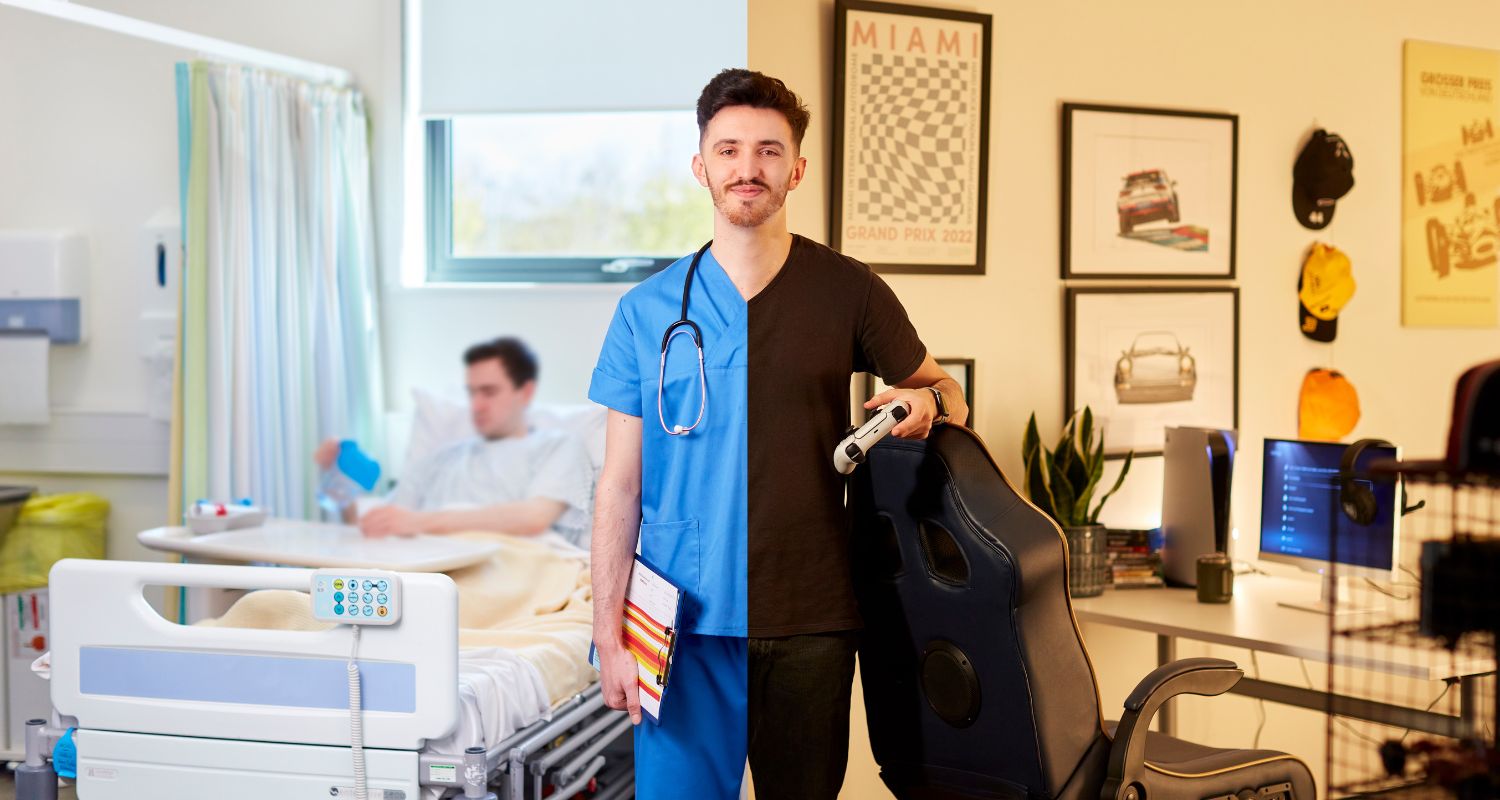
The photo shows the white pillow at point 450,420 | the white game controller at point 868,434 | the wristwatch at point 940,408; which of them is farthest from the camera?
the white pillow at point 450,420

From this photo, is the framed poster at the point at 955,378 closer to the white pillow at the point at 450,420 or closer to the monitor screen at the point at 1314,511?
the monitor screen at the point at 1314,511

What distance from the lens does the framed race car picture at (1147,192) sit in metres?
3.22

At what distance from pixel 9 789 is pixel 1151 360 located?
132 inches

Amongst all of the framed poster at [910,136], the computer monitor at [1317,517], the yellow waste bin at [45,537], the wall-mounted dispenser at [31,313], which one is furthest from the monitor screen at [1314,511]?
the wall-mounted dispenser at [31,313]

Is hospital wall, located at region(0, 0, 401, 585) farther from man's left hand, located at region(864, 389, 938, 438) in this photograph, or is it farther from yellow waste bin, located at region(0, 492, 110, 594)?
man's left hand, located at region(864, 389, 938, 438)

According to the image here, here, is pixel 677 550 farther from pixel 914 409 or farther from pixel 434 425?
pixel 434 425

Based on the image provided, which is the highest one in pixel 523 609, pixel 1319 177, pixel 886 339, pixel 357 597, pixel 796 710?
pixel 1319 177

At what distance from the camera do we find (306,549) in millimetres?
A: 3178

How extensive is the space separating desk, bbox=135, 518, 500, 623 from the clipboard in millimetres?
1129

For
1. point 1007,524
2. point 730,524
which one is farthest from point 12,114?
point 1007,524

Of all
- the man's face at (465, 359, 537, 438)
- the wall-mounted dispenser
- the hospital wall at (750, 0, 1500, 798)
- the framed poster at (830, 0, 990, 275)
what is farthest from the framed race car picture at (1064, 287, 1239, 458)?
the wall-mounted dispenser

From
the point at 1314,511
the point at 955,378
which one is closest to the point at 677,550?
the point at 955,378

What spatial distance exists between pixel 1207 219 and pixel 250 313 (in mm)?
2670

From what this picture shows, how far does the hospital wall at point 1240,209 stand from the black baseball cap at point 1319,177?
0.03m
